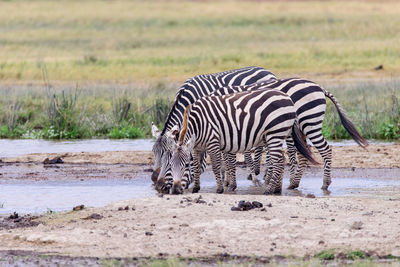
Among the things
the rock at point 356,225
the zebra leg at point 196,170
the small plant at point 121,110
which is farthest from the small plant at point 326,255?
the small plant at point 121,110

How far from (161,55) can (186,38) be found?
29.2ft

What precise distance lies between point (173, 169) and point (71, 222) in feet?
7.62

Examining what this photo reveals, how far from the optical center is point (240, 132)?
1177 cm

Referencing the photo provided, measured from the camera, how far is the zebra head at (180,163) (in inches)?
446

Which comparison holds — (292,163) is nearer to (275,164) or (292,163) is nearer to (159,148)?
(275,164)

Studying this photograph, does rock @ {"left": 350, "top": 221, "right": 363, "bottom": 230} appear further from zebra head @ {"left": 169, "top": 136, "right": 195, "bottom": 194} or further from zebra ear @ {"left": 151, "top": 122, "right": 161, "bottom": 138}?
zebra ear @ {"left": 151, "top": 122, "right": 161, "bottom": 138}

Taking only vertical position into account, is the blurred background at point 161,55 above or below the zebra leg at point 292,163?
above

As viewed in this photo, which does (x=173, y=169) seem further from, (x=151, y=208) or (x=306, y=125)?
(x=306, y=125)

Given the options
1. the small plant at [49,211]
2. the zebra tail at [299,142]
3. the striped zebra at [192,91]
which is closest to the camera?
the small plant at [49,211]

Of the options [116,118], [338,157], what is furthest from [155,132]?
[116,118]

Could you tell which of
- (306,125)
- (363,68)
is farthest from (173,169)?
(363,68)

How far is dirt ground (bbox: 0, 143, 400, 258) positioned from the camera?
810 cm

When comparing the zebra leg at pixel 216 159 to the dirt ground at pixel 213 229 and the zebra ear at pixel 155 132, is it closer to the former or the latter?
the zebra ear at pixel 155 132

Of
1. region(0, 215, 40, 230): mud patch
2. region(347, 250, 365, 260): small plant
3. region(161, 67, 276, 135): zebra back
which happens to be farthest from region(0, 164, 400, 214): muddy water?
region(347, 250, 365, 260): small plant
